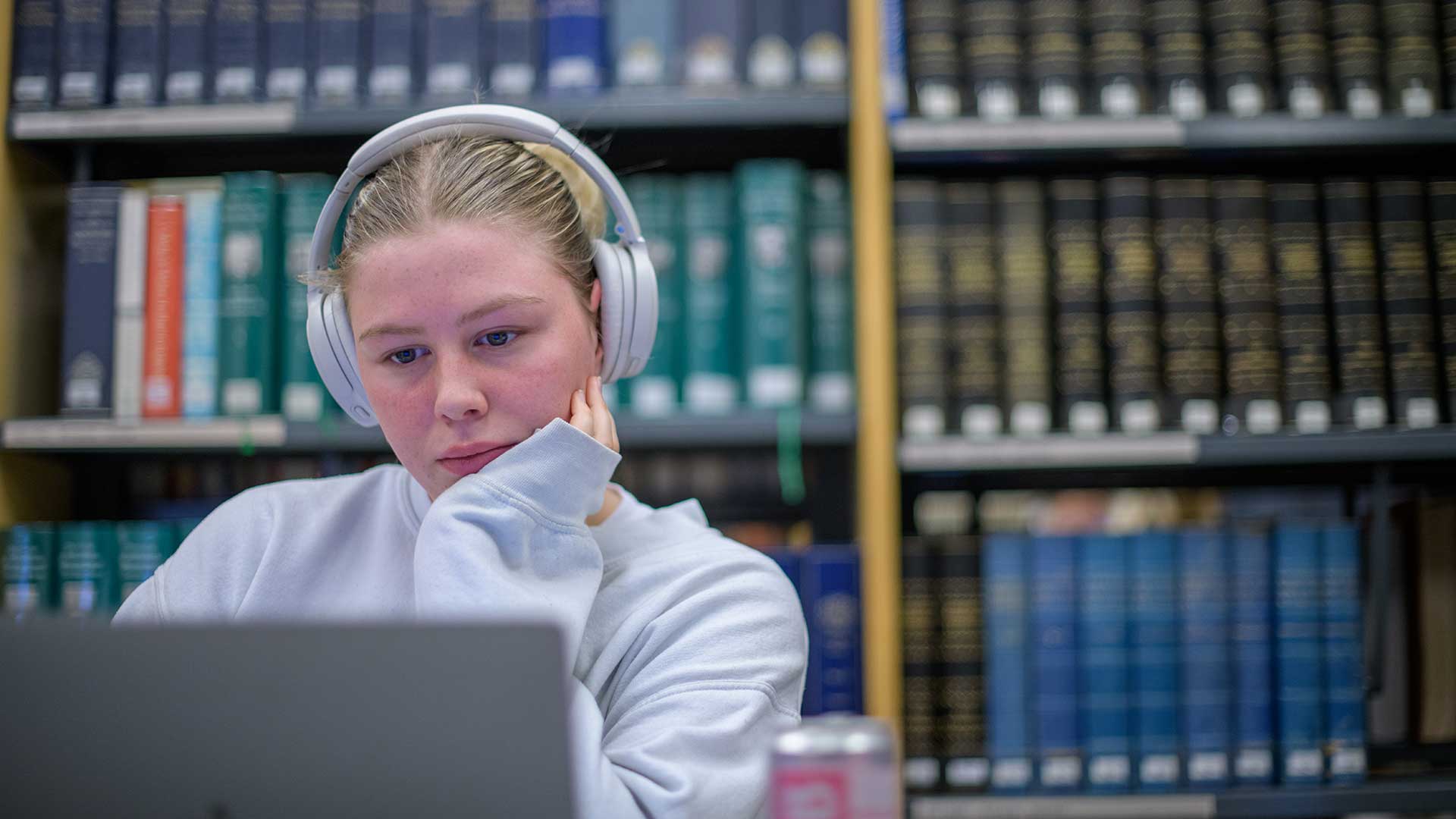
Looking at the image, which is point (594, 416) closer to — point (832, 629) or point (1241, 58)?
point (832, 629)

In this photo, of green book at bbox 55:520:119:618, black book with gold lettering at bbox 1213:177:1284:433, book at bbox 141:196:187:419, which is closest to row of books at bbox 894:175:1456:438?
black book with gold lettering at bbox 1213:177:1284:433

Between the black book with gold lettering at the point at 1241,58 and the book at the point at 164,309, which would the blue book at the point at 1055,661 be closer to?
the black book with gold lettering at the point at 1241,58

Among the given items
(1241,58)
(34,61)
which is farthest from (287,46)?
(1241,58)

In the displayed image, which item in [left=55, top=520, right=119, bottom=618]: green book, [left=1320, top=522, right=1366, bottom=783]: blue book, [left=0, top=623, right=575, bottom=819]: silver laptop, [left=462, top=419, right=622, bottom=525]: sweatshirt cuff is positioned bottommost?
[left=1320, top=522, right=1366, bottom=783]: blue book

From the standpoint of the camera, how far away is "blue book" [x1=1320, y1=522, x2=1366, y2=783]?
1.50 m

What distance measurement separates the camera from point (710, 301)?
1593 millimetres

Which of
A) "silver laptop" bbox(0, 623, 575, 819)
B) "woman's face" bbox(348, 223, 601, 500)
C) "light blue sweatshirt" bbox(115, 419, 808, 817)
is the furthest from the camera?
"woman's face" bbox(348, 223, 601, 500)

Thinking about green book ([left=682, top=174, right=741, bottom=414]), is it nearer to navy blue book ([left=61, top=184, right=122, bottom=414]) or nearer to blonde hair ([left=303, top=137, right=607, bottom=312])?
blonde hair ([left=303, top=137, right=607, bottom=312])

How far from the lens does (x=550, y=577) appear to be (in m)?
0.84

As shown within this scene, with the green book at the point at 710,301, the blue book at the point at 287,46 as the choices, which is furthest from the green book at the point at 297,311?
the green book at the point at 710,301

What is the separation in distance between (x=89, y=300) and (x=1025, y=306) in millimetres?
1332

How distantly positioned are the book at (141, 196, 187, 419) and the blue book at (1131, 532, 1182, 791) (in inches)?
53.9

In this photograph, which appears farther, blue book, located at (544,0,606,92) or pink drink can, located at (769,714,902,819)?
blue book, located at (544,0,606,92)

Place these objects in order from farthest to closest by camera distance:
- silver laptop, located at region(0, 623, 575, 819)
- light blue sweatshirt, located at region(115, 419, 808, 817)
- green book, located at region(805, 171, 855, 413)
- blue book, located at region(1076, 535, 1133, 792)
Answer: green book, located at region(805, 171, 855, 413) → blue book, located at region(1076, 535, 1133, 792) → light blue sweatshirt, located at region(115, 419, 808, 817) → silver laptop, located at region(0, 623, 575, 819)
